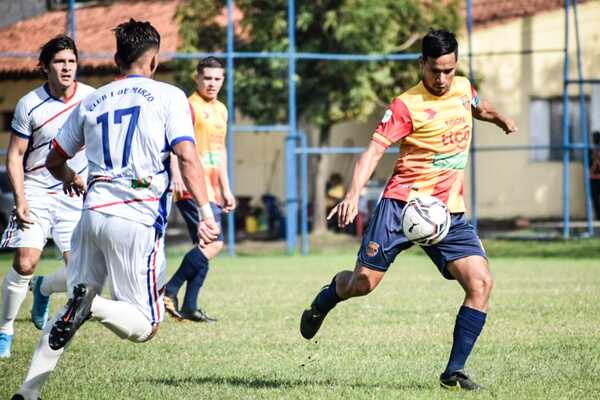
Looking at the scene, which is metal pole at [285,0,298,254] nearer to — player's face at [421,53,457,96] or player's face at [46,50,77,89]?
player's face at [46,50,77,89]

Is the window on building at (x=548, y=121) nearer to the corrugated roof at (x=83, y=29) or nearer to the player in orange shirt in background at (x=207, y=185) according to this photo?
the corrugated roof at (x=83, y=29)

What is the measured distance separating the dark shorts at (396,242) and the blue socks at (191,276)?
11.8 feet

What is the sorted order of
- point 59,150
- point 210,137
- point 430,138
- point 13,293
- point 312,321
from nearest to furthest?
point 59,150
point 430,138
point 312,321
point 13,293
point 210,137

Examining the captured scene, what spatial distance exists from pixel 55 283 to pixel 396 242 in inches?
130

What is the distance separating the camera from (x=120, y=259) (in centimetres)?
573

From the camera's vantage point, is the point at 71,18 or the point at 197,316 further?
the point at 71,18

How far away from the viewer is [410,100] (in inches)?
267

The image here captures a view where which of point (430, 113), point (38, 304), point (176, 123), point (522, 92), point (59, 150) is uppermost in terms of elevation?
point (522, 92)

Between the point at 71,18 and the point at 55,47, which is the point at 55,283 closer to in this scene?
the point at 55,47

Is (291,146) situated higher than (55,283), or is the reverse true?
(291,146)

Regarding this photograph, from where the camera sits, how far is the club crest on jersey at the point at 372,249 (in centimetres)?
676

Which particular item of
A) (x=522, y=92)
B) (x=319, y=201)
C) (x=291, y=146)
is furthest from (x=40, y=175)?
(x=522, y=92)

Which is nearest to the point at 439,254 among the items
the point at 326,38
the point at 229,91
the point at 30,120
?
the point at 30,120

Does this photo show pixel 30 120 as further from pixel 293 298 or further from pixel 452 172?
pixel 293 298
